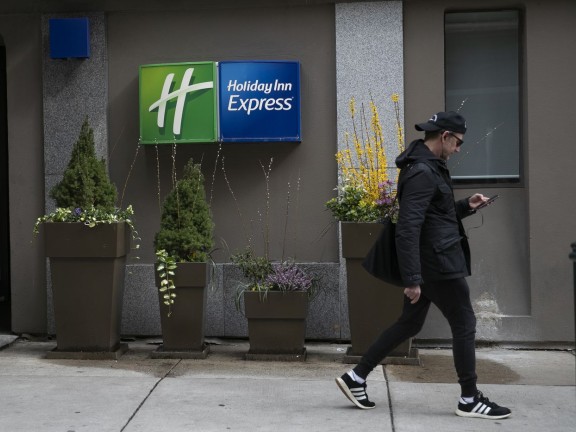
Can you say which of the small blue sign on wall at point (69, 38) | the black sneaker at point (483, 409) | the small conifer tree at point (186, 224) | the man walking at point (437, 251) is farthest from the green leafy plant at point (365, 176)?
the small blue sign on wall at point (69, 38)

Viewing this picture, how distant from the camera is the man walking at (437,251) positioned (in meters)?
5.61

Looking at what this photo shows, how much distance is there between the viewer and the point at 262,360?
25.5 feet

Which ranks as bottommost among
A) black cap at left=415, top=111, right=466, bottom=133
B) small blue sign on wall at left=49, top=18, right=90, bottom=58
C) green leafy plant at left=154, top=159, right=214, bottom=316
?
green leafy plant at left=154, top=159, right=214, bottom=316

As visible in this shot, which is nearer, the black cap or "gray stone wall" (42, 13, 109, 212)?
the black cap

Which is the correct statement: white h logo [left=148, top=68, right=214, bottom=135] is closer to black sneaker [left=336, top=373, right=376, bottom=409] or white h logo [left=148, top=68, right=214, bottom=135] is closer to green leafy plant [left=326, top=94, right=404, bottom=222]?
green leafy plant [left=326, top=94, right=404, bottom=222]

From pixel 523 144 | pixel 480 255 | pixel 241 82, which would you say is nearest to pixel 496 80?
pixel 523 144

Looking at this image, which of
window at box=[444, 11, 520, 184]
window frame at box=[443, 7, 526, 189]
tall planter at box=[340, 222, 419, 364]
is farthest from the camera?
window at box=[444, 11, 520, 184]

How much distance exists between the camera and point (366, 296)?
758 cm

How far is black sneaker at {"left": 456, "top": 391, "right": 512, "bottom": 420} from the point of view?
584 centimetres

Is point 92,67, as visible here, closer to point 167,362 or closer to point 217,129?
point 217,129

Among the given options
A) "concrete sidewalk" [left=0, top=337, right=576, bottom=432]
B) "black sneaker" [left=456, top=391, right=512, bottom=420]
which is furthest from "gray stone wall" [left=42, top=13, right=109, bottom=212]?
"black sneaker" [left=456, top=391, right=512, bottom=420]

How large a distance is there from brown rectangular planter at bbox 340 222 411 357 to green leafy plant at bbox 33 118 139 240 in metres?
1.84

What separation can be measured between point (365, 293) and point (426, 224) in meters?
1.92

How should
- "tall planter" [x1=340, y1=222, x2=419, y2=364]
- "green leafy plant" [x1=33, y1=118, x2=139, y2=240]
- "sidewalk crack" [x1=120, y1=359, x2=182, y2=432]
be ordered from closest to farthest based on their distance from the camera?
"sidewalk crack" [x1=120, y1=359, x2=182, y2=432]
"tall planter" [x1=340, y1=222, x2=419, y2=364]
"green leafy plant" [x1=33, y1=118, x2=139, y2=240]
